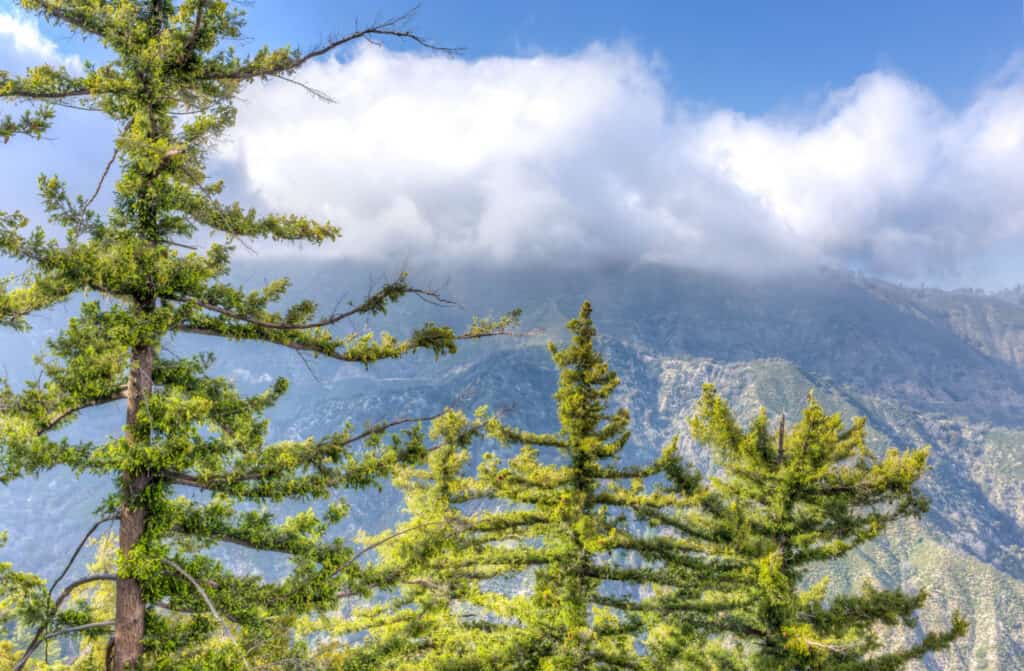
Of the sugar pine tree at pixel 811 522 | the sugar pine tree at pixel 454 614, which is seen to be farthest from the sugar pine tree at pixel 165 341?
the sugar pine tree at pixel 811 522

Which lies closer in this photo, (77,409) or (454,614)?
(77,409)

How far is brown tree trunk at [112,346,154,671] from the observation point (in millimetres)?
7219

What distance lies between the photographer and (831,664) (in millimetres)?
14555

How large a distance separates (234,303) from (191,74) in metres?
3.24

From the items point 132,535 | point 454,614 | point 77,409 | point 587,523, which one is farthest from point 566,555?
point 77,409

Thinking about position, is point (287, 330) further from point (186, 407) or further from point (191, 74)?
point (191, 74)

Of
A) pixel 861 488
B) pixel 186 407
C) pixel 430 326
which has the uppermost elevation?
pixel 430 326

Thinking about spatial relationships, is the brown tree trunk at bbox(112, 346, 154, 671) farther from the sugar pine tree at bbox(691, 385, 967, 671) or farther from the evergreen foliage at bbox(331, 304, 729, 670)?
the sugar pine tree at bbox(691, 385, 967, 671)

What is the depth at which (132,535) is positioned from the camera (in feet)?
24.5

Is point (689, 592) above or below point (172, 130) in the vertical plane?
below

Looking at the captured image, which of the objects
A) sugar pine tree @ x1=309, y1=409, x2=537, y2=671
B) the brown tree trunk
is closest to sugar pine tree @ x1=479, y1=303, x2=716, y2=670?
sugar pine tree @ x1=309, y1=409, x2=537, y2=671

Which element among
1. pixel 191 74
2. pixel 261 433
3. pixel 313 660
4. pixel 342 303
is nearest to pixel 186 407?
pixel 261 433

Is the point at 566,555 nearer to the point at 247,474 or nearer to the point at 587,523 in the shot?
the point at 587,523

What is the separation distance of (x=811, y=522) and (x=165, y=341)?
52.4 feet
